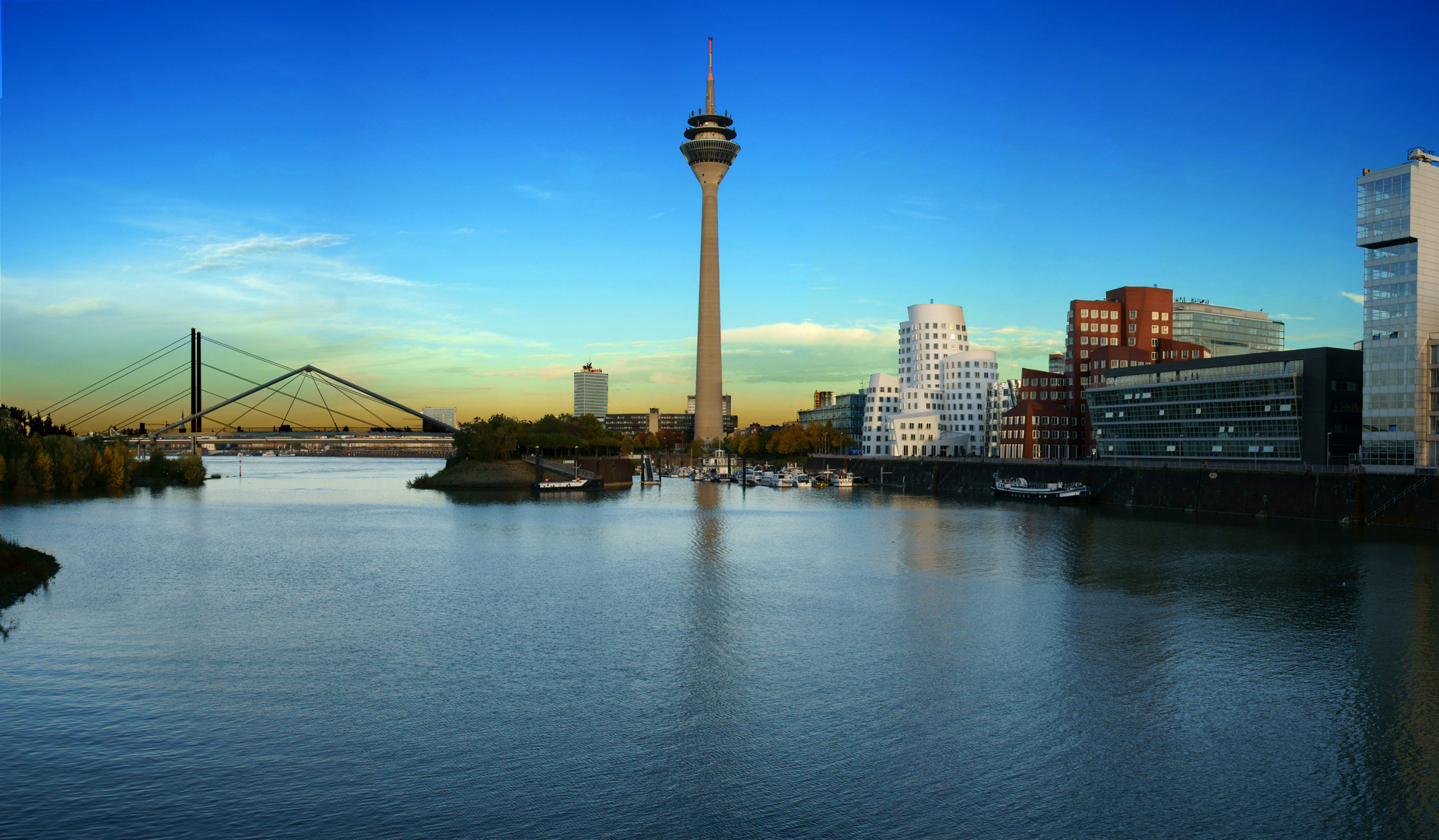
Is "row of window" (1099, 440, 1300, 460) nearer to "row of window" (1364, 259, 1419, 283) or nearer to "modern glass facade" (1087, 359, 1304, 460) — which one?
"modern glass facade" (1087, 359, 1304, 460)

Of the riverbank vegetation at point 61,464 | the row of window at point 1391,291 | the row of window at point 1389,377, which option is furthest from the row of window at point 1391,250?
the riverbank vegetation at point 61,464

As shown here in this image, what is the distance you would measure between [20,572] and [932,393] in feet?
444

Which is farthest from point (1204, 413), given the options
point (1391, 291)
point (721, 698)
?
point (721, 698)

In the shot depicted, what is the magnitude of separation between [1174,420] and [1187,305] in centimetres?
11605

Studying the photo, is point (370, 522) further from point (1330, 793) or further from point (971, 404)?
point (971, 404)

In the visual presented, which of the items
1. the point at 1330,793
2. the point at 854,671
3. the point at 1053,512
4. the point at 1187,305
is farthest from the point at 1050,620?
the point at 1187,305

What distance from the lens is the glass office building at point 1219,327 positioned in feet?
613

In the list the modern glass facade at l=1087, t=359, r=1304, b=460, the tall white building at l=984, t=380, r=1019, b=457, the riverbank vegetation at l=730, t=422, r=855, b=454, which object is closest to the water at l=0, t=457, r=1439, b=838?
the modern glass facade at l=1087, t=359, r=1304, b=460

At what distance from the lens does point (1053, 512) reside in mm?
78562

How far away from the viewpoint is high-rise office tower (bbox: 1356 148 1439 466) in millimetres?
64438

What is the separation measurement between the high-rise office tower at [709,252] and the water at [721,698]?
146 meters

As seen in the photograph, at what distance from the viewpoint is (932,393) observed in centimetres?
15438

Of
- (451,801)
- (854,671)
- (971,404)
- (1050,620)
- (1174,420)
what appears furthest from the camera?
(971,404)

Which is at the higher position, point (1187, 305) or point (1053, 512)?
point (1187, 305)
